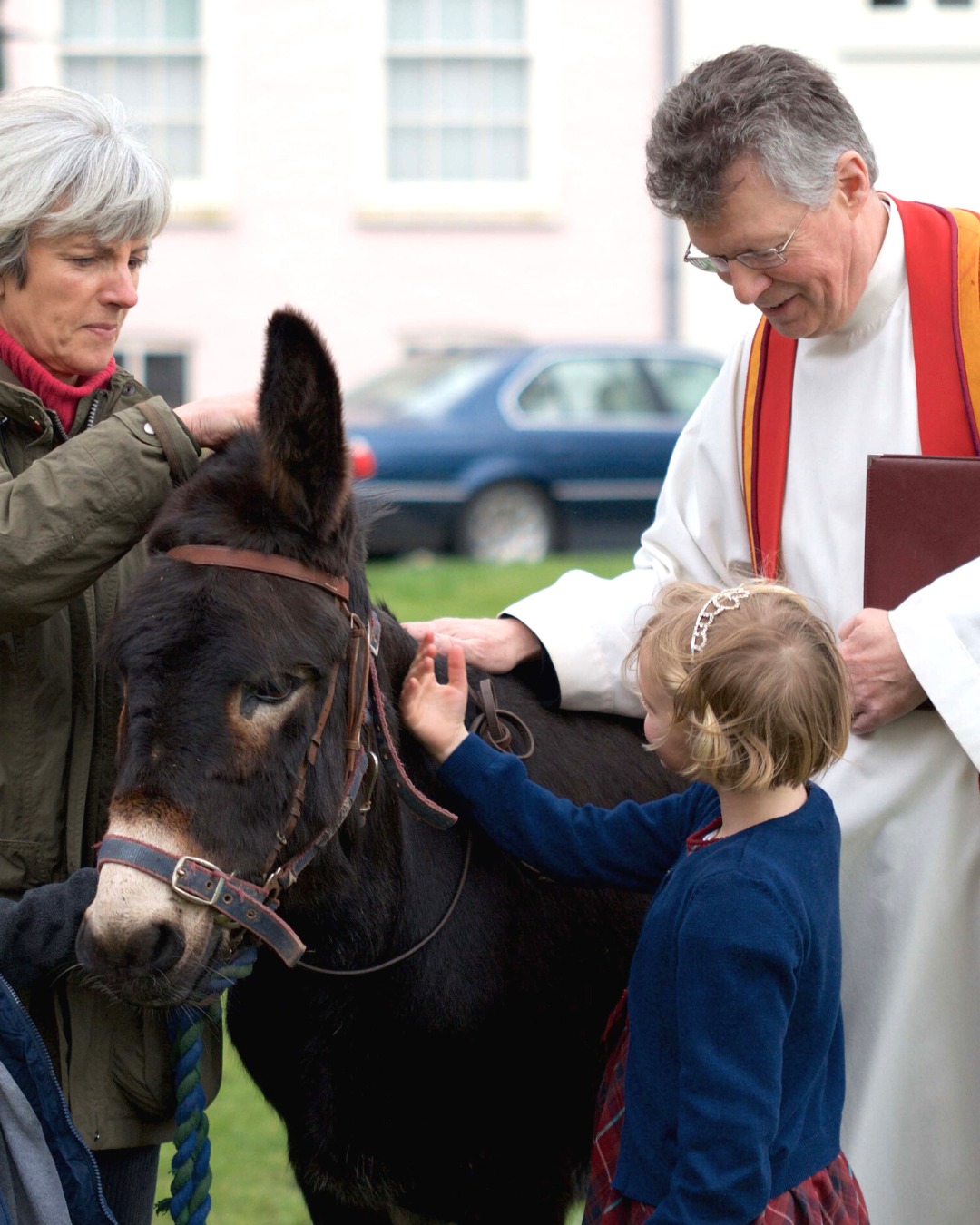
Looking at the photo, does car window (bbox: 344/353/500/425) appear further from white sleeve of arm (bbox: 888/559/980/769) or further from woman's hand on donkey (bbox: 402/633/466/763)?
white sleeve of arm (bbox: 888/559/980/769)

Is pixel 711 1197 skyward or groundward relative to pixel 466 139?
groundward

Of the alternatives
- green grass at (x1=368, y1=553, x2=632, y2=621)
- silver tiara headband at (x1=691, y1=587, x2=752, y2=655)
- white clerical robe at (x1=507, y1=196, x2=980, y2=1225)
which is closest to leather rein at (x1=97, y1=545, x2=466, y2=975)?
silver tiara headband at (x1=691, y1=587, x2=752, y2=655)

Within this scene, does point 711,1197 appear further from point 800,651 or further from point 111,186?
point 111,186

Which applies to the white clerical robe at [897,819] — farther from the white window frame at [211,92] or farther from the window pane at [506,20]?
the window pane at [506,20]

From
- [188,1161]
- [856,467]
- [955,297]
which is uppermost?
[955,297]

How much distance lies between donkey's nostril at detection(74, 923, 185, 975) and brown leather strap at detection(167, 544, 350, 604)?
1.83ft

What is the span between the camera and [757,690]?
2.34m

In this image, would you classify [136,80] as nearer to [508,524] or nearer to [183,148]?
[183,148]

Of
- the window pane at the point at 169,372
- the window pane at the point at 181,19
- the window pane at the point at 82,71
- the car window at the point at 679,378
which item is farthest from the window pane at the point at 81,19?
the car window at the point at 679,378

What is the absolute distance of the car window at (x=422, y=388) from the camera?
42.2ft

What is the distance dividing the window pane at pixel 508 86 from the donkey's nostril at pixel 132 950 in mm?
15678

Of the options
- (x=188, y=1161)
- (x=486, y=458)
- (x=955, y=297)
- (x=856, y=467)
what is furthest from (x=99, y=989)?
(x=486, y=458)

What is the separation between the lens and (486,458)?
12750 mm

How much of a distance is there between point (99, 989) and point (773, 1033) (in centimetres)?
105
